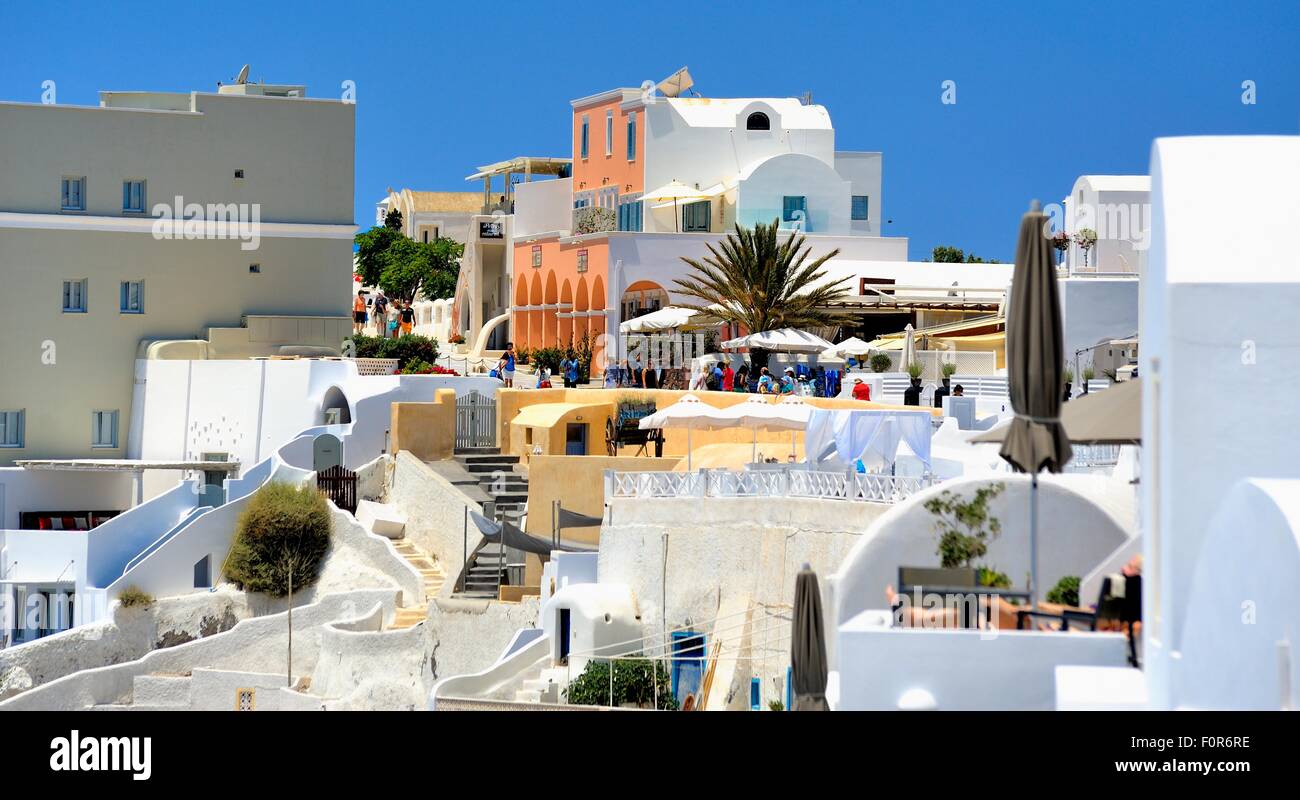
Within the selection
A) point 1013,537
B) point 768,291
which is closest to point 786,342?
point 768,291

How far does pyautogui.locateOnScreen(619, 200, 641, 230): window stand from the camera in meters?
62.1

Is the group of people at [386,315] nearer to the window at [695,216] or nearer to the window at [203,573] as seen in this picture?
the window at [695,216]

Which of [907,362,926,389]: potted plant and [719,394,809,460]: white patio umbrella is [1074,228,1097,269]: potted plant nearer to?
[907,362,926,389]: potted plant

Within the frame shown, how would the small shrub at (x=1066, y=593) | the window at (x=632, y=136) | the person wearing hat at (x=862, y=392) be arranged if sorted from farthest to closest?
the window at (x=632, y=136)
the person wearing hat at (x=862, y=392)
the small shrub at (x=1066, y=593)

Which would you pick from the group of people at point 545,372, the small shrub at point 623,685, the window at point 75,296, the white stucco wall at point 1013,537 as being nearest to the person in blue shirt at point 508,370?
the group of people at point 545,372

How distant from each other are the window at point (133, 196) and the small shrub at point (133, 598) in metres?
14.7

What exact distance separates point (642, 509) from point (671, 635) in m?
2.28

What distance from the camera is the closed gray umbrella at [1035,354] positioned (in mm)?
14328

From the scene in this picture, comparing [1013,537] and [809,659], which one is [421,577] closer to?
[1013,537]

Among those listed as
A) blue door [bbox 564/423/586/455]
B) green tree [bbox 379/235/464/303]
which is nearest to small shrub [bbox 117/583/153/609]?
blue door [bbox 564/423/586/455]

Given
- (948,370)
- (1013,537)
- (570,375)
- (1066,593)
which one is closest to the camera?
(1066,593)

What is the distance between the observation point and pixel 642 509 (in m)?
30.0

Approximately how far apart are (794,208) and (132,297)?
2049cm

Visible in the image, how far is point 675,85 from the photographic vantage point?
2621 inches
